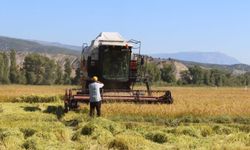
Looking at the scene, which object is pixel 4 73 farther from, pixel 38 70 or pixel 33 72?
pixel 38 70

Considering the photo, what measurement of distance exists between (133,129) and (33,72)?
2997 inches

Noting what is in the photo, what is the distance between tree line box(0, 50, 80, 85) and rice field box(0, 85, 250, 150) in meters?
65.4

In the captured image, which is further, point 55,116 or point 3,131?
point 55,116

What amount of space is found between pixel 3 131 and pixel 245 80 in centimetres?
10588

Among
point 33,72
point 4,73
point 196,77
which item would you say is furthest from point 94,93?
point 196,77

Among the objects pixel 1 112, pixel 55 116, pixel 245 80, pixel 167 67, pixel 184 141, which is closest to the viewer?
pixel 184 141

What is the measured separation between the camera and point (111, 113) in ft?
62.8

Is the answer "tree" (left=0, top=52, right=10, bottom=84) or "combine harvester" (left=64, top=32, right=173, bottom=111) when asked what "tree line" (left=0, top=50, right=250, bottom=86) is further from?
"combine harvester" (left=64, top=32, right=173, bottom=111)

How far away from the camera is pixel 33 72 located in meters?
89.6

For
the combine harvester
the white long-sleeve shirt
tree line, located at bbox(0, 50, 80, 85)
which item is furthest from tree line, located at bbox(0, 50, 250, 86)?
the white long-sleeve shirt

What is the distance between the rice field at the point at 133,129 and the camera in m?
11.4

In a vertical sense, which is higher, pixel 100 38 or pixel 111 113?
pixel 100 38

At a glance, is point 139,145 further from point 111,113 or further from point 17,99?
point 17,99

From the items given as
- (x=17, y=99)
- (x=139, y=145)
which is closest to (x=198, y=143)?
(x=139, y=145)
